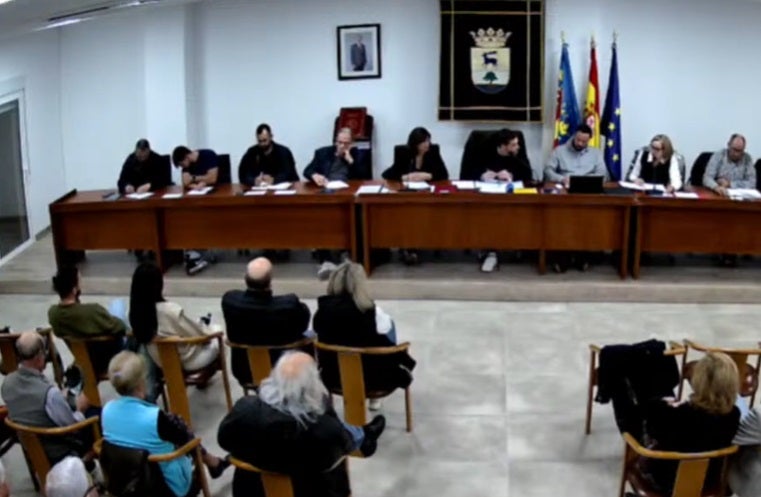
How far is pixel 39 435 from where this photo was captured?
494 centimetres

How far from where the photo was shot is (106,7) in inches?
303

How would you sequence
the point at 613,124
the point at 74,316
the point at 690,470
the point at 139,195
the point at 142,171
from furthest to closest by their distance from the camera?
the point at 613,124 < the point at 142,171 < the point at 139,195 < the point at 74,316 < the point at 690,470

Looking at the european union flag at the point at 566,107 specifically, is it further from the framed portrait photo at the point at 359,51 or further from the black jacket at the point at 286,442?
the black jacket at the point at 286,442

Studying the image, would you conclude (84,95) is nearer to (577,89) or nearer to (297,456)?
(577,89)

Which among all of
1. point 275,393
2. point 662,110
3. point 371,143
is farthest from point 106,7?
point 662,110

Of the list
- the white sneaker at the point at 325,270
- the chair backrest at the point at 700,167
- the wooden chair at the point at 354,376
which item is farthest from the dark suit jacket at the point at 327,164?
the wooden chair at the point at 354,376

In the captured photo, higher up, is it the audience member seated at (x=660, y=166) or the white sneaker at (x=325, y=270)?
the audience member seated at (x=660, y=166)

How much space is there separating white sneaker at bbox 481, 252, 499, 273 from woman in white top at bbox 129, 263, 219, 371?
3.12 m

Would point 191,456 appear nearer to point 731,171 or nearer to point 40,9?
point 40,9

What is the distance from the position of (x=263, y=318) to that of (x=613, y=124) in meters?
5.30

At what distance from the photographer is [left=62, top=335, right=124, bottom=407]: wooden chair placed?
5809 mm

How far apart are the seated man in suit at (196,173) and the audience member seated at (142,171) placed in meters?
0.18

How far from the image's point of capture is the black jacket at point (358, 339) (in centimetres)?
562

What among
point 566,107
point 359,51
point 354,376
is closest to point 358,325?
point 354,376
